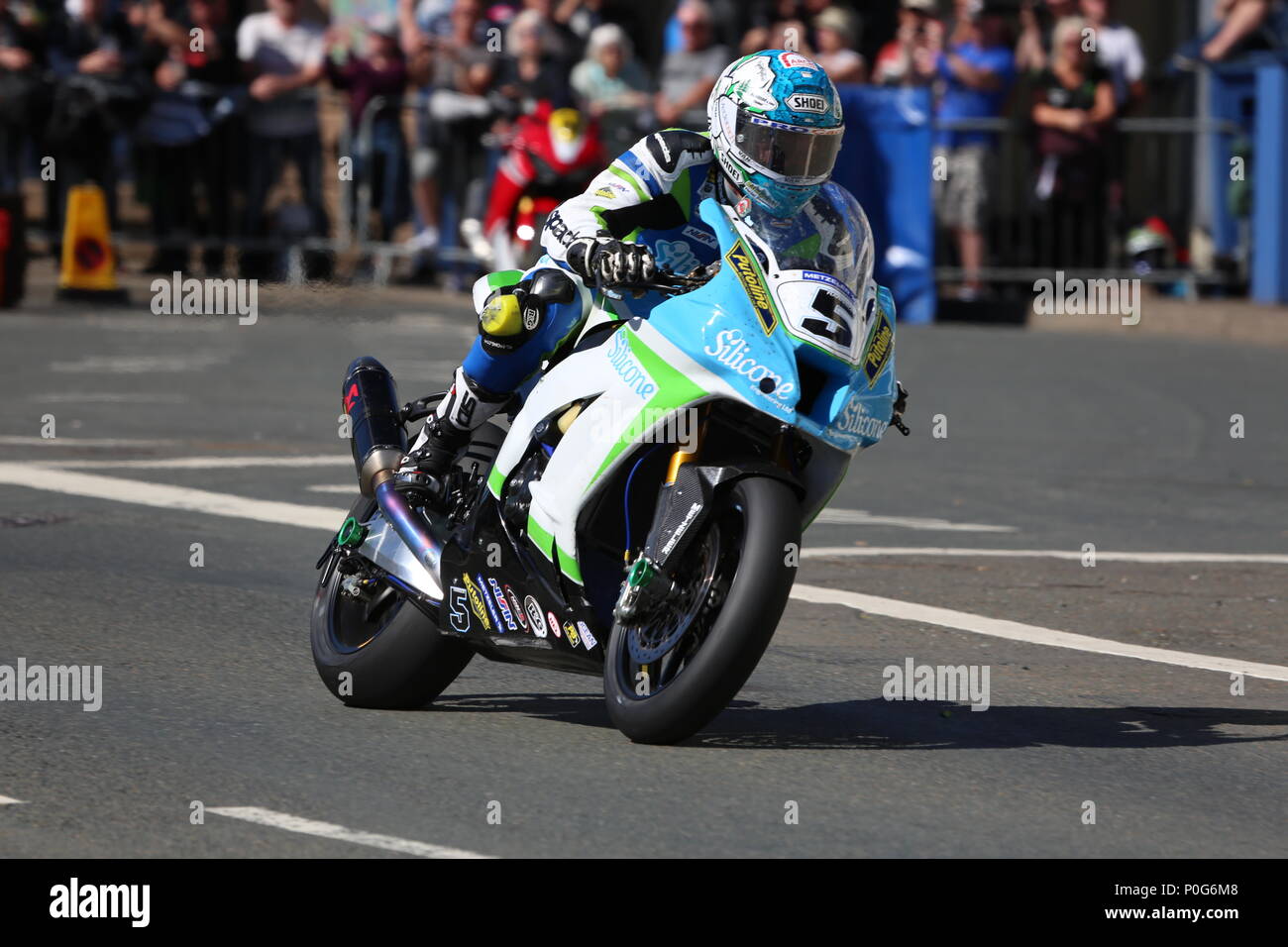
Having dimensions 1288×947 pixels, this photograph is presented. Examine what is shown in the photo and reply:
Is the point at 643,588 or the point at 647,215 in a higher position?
the point at 647,215

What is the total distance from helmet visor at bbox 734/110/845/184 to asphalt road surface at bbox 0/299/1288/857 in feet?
4.89

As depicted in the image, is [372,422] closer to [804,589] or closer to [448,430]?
[448,430]

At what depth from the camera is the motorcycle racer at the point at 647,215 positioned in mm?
6527

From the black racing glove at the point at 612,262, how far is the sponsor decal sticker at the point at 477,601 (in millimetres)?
905

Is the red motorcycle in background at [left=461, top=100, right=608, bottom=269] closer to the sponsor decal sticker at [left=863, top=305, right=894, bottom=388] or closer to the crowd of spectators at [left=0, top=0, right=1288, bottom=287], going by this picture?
the crowd of spectators at [left=0, top=0, right=1288, bottom=287]

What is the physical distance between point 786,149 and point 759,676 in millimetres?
1968

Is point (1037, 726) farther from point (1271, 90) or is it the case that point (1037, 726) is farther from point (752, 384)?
point (1271, 90)

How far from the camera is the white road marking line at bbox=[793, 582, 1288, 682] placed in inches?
326

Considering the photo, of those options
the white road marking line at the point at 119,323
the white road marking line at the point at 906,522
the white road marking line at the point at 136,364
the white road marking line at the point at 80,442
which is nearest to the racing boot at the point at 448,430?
the white road marking line at the point at 906,522

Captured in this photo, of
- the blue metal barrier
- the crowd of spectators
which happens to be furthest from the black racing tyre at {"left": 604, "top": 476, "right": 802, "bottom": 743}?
the crowd of spectators

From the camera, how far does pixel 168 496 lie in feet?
36.8

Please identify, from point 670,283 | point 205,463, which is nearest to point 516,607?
point 670,283

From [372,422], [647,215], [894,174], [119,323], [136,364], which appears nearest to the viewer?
[647,215]

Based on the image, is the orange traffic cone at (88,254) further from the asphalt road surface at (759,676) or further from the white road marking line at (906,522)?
the white road marking line at (906,522)
